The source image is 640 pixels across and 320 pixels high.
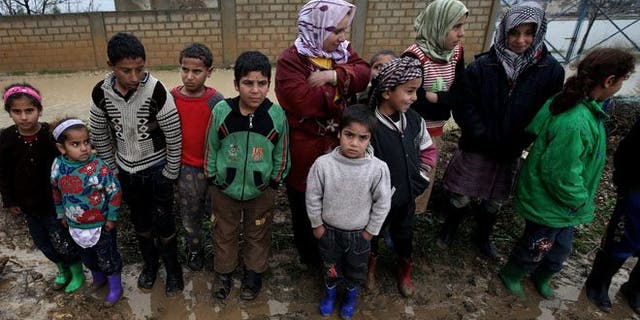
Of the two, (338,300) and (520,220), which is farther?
(520,220)

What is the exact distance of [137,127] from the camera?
7.36 ft

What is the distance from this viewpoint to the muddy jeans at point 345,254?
2303mm

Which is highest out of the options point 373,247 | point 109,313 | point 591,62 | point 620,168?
point 591,62

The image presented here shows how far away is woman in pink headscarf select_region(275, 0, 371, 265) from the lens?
2.15 metres

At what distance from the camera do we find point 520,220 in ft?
11.8

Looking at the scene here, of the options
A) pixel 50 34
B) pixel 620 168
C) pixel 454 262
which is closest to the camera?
pixel 620 168

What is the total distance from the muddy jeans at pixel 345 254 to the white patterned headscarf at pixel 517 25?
138 cm

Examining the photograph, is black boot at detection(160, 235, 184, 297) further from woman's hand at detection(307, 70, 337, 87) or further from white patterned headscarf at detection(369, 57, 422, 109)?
white patterned headscarf at detection(369, 57, 422, 109)

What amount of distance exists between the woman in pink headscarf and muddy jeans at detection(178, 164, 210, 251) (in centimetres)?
59

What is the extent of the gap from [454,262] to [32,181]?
2.85 metres

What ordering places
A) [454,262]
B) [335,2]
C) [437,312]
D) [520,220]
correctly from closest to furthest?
[335,2] < [437,312] < [454,262] < [520,220]

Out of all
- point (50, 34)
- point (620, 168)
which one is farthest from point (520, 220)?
point (50, 34)

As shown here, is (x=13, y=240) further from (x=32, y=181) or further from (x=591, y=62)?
(x=591, y=62)

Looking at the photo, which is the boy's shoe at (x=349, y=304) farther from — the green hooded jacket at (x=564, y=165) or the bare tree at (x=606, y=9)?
the bare tree at (x=606, y=9)
